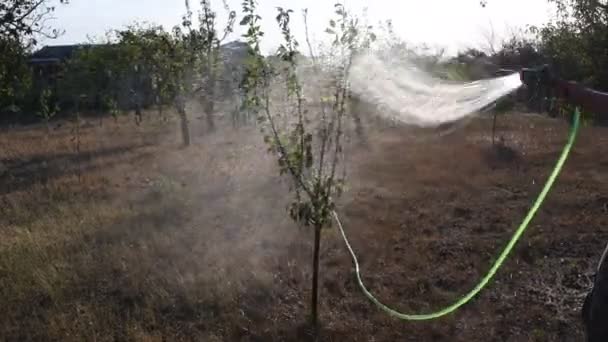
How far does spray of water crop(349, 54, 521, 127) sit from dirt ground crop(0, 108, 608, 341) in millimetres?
1211

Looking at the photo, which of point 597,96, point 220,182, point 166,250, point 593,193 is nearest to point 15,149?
point 220,182

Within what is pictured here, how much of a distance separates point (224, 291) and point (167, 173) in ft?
19.7

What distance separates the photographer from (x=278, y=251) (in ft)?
21.1

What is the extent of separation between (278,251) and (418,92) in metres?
4.44

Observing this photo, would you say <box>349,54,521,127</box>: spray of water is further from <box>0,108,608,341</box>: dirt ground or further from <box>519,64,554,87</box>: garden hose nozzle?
<box>0,108,608,341</box>: dirt ground

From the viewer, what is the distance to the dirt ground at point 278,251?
4898 millimetres

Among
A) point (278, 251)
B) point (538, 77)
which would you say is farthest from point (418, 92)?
point (538, 77)

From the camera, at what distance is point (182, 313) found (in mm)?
5117

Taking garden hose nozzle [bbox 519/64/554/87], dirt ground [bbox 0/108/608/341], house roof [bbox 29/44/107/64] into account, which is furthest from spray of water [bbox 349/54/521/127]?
house roof [bbox 29/44/107/64]

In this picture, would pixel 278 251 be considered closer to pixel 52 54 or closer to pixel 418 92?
pixel 418 92

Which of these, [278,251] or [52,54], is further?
[52,54]

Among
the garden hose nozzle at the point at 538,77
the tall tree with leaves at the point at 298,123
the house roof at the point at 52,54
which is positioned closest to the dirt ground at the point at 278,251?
the tall tree with leaves at the point at 298,123

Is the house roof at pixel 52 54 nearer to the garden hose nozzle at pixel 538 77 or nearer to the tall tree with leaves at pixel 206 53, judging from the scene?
the tall tree with leaves at pixel 206 53

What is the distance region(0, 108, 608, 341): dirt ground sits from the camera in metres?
4.90
